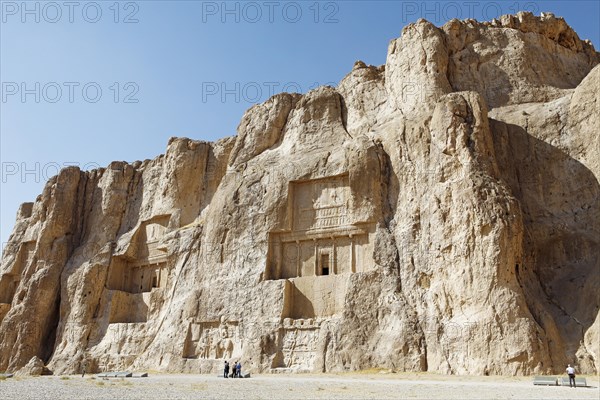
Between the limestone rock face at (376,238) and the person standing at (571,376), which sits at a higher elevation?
the limestone rock face at (376,238)

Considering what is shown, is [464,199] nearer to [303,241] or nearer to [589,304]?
[589,304]

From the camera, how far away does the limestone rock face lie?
2566cm

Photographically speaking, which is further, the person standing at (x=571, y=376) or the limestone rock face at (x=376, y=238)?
the limestone rock face at (x=376, y=238)

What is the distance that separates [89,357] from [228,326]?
11.8m

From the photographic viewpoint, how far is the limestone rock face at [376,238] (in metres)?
25.7

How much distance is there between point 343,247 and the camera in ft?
107

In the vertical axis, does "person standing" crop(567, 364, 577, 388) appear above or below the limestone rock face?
below

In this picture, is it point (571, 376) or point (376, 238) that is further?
point (376, 238)

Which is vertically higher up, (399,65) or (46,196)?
(399,65)

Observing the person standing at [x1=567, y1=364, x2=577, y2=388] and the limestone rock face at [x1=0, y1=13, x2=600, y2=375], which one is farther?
the limestone rock face at [x1=0, y1=13, x2=600, y2=375]

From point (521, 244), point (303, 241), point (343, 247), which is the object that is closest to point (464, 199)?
point (521, 244)

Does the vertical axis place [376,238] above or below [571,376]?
above

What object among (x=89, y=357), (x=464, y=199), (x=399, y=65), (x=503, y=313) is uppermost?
(x=399, y=65)

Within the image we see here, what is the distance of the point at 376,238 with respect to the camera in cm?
3058
